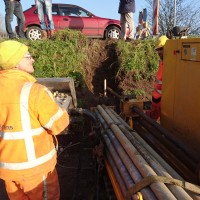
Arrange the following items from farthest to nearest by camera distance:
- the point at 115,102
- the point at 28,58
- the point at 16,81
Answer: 1. the point at 115,102
2. the point at 28,58
3. the point at 16,81

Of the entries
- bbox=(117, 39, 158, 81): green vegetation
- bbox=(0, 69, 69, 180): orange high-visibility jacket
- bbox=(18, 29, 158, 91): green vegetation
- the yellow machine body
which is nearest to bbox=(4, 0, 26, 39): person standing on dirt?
bbox=(18, 29, 158, 91): green vegetation

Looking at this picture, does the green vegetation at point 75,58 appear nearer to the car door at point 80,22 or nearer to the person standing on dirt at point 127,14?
the person standing on dirt at point 127,14

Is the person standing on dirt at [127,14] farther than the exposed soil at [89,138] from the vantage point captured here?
Yes

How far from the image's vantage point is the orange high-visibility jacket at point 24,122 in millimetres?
2523

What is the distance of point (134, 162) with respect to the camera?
278 centimetres

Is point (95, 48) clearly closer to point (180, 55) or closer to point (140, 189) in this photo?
point (180, 55)

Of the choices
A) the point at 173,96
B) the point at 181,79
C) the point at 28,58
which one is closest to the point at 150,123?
the point at 173,96

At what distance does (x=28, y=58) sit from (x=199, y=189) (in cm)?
186

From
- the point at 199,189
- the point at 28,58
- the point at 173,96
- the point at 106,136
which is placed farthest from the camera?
→ the point at 106,136

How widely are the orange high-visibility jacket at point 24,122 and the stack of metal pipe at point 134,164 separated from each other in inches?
29.7

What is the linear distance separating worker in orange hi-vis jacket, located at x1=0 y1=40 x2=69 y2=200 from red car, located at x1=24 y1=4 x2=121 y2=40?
A: 32.1ft

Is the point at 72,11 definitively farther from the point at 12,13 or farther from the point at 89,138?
the point at 89,138

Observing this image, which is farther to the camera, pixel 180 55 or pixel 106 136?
pixel 106 136

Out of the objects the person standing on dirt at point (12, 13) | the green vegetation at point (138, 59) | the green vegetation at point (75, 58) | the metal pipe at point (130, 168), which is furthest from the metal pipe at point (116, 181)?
the person standing on dirt at point (12, 13)
